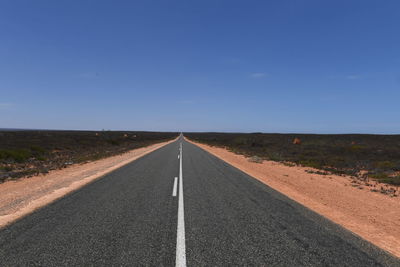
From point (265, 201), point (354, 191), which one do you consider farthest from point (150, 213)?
point (354, 191)

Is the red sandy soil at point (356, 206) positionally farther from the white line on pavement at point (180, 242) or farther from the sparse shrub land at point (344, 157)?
the white line on pavement at point (180, 242)

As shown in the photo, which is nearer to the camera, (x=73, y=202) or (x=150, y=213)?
(x=150, y=213)

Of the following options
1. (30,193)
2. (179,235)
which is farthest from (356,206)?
(30,193)

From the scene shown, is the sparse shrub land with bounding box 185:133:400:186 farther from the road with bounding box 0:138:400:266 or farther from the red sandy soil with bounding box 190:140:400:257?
the road with bounding box 0:138:400:266

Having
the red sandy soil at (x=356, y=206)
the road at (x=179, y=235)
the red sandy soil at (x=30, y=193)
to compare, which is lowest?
the red sandy soil at (x=356, y=206)

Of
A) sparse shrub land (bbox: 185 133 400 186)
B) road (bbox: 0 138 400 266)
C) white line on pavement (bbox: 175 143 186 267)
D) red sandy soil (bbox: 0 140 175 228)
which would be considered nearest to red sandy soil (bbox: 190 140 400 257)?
road (bbox: 0 138 400 266)

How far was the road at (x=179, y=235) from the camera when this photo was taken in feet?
10.9

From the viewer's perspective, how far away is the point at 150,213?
5.28 metres

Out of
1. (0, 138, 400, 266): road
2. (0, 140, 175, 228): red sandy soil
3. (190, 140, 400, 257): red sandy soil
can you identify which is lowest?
(190, 140, 400, 257): red sandy soil

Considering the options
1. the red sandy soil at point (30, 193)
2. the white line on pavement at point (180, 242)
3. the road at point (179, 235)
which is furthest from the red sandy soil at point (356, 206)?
the red sandy soil at point (30, 193)

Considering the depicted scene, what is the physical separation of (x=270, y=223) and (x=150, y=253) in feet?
8.73

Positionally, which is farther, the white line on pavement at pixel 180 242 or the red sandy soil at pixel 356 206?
the red sandy soil at pixel 356 206

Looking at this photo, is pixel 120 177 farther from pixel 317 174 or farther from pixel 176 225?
pixel 317 174

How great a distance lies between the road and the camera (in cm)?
333
